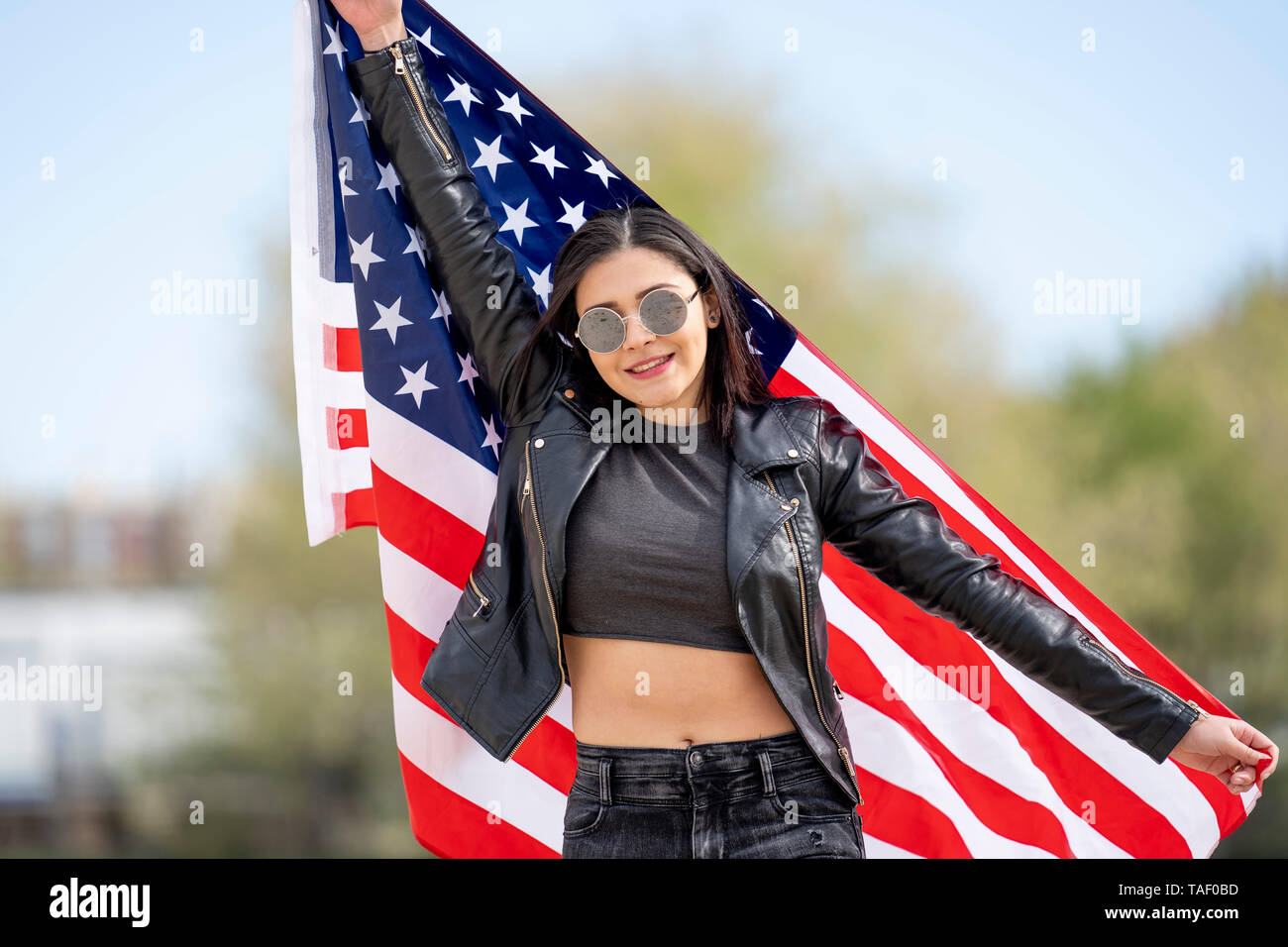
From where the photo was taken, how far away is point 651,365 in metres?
2.60

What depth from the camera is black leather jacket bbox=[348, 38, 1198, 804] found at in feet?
8.25

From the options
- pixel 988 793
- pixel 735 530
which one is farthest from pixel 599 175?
pixel 988 793

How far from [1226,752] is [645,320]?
5.55 ft

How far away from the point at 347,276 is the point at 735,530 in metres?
1.62

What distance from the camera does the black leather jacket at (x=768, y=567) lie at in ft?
8.25

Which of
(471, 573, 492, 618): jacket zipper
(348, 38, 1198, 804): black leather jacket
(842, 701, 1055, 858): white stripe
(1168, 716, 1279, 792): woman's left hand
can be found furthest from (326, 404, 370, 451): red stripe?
(1168, 716, 1279, 792): woman's left hand

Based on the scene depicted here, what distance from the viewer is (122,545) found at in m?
24.7

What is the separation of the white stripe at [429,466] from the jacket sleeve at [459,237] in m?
0.39

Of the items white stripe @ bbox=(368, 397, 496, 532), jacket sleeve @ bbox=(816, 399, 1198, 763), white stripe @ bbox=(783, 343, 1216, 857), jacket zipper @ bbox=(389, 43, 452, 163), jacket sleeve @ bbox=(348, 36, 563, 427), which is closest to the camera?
jacket sleeve @ bbox=(816, 399, 1198, 763)

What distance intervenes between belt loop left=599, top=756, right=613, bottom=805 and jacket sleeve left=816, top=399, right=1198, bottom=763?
79 cm

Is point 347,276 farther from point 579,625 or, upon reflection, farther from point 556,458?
point 579,625

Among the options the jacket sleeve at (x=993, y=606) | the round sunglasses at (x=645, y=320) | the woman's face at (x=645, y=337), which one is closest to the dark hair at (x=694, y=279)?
the woman's face at (x=645, y=337)

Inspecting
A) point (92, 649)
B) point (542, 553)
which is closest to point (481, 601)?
point (542, 553)

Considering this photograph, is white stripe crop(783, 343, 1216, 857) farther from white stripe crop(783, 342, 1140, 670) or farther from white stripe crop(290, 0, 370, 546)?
white stripe crop(290, 0, 370, 546)
